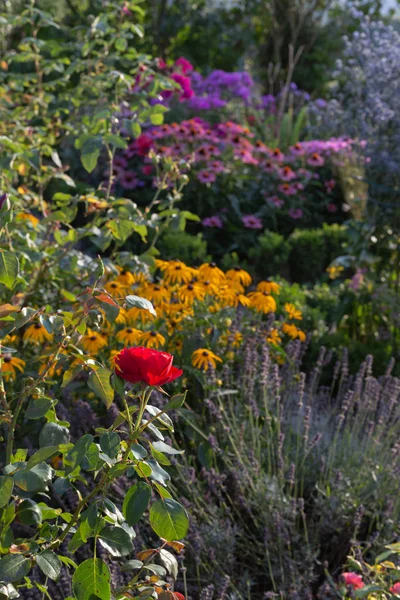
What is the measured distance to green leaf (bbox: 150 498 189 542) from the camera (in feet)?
4.38

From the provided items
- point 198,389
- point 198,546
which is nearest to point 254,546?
point 198,546

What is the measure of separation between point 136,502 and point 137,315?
156 cm

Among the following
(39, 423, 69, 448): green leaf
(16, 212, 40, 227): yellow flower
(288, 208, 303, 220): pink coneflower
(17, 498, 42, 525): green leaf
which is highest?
(16, 212, 40, 227): yellow flower

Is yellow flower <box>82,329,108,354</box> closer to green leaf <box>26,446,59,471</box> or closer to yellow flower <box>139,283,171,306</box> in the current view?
yellow flower <box>139,283,171,306</box>

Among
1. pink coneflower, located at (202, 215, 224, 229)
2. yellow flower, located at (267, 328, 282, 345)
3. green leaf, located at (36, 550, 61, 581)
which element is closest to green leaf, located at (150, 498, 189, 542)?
green leaf, located at (36, 550, 61, 581)

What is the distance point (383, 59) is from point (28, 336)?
10.2 feet

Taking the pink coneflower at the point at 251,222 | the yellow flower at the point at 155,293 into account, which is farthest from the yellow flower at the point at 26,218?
the pink coneflower at the point at 251,222

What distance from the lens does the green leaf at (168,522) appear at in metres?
1.34

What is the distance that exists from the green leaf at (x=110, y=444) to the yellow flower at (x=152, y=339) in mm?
1256

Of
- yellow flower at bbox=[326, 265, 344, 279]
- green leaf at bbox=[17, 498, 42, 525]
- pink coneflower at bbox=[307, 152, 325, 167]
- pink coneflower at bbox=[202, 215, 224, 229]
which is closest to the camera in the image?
green leaf at bbox=[17, 498, 42, 525]

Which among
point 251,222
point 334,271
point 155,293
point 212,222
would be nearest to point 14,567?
point 155,293

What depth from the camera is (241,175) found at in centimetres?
644

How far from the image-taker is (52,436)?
147cm

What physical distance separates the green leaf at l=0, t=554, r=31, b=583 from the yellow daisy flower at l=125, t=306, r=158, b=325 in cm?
152
